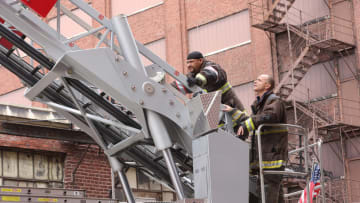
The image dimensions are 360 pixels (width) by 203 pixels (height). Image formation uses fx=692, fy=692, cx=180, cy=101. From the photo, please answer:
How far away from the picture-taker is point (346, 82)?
28.3 meters

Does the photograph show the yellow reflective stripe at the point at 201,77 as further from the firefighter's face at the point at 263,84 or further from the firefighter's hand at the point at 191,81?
the firefighter's face at the point at 263,84

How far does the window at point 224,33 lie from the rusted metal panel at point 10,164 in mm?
16135

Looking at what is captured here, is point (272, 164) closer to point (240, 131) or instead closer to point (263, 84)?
point (240, 131)

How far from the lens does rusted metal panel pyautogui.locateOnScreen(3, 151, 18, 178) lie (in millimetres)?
17703

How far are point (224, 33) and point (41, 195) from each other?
24.1 meters

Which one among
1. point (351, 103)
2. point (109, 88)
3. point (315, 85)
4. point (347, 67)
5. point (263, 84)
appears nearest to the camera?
point (109, 88)

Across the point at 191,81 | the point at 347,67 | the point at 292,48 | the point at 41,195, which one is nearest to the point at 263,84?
the point at 191,81

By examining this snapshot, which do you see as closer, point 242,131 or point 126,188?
point 242,131

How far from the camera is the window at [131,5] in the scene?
118 feet

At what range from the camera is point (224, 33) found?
32.3 metres

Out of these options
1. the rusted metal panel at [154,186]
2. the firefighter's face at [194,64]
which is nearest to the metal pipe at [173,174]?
the firefighter's face at [194,64]

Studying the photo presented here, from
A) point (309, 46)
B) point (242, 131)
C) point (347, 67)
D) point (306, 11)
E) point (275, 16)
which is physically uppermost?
point (306, 11)

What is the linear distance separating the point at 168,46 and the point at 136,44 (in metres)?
25.8

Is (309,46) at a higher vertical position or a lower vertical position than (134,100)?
higher
